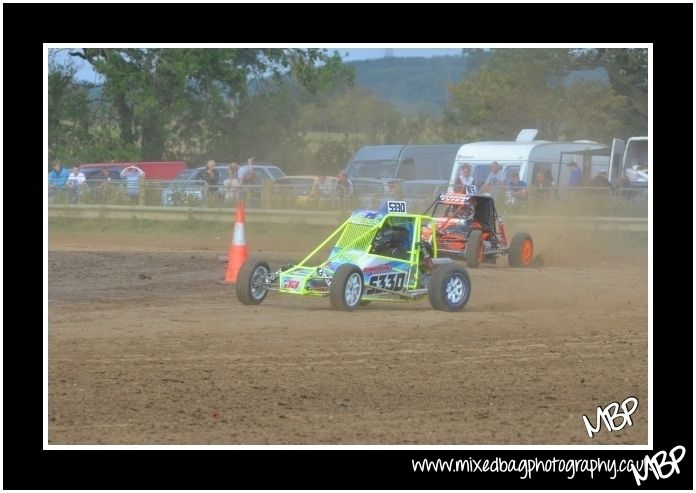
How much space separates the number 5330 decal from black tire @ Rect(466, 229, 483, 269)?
4563 millimetres

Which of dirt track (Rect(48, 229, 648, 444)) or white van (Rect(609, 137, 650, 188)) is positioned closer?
dirt track (Rect(48, 229, 648, 444))

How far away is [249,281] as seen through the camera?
1255cm

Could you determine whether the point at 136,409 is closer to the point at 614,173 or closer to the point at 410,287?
the point at 410,287

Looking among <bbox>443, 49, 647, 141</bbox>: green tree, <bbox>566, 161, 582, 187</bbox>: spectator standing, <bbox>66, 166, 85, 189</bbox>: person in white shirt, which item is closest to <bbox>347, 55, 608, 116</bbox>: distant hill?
<bbox>443, 49, 647, 141</bbox>: green tree

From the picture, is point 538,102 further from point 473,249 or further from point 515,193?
point 473,249

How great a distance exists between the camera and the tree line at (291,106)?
2948cm

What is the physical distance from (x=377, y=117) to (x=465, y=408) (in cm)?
3641

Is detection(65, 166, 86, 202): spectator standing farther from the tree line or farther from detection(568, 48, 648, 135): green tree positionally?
detection(568, 48, 648, 135): green tree

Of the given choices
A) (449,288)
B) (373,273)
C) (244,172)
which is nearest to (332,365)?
(373,273)

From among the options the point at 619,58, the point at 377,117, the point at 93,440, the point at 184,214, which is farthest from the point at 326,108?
the point at 93,440

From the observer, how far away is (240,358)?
9.60m

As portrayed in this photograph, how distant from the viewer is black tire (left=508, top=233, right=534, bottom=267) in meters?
17.7

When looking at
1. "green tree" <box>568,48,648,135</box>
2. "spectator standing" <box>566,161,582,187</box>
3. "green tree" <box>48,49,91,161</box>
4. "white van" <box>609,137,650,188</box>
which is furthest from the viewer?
"green tree" <box>48,49,91,161</box>

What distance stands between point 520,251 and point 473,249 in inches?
35.6
